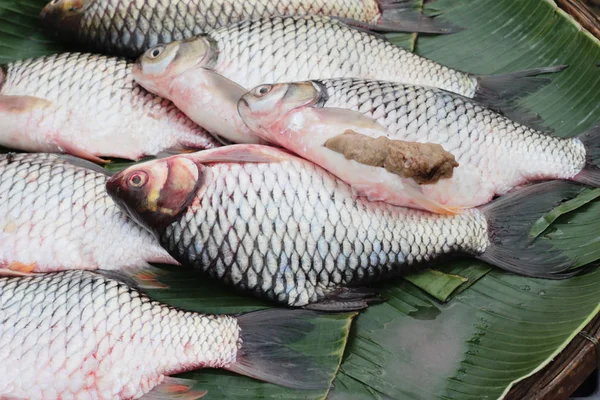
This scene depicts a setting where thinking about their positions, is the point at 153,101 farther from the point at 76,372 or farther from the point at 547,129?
the point at 547,129

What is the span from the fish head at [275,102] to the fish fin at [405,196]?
390 mm

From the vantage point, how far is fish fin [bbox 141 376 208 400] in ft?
6.21

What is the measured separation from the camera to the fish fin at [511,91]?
2.67m

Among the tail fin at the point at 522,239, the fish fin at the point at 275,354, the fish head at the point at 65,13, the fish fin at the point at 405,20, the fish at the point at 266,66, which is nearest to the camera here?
the fish fin at the point at 275,354

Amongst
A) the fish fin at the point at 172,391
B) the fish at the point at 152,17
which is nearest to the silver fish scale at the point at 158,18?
the fish at the point at 152,17

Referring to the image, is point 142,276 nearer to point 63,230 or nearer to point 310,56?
point 63,230

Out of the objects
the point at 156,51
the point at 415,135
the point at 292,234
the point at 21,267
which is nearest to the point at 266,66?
the point at 156,51

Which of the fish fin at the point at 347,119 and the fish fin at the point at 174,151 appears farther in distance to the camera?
the fish fin at the point at 174,151

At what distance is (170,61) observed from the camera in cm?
245

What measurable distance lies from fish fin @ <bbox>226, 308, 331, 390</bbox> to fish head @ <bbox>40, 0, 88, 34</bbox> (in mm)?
1756

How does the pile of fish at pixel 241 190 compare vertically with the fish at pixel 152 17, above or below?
below

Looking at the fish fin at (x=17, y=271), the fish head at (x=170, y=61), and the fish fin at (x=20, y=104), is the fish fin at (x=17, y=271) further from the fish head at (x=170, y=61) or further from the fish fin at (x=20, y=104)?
the fish head at (x=170, y=61)

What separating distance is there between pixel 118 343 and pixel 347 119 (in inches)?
45.4

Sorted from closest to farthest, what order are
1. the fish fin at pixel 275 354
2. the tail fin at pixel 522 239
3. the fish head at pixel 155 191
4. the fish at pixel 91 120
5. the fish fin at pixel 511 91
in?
the fish fin at pixel 275 354, the fish head at pixel 155 191, the tail fin at pixel 522 239, the fish at pixel 91 120, the fish fin at pixel 511 91
